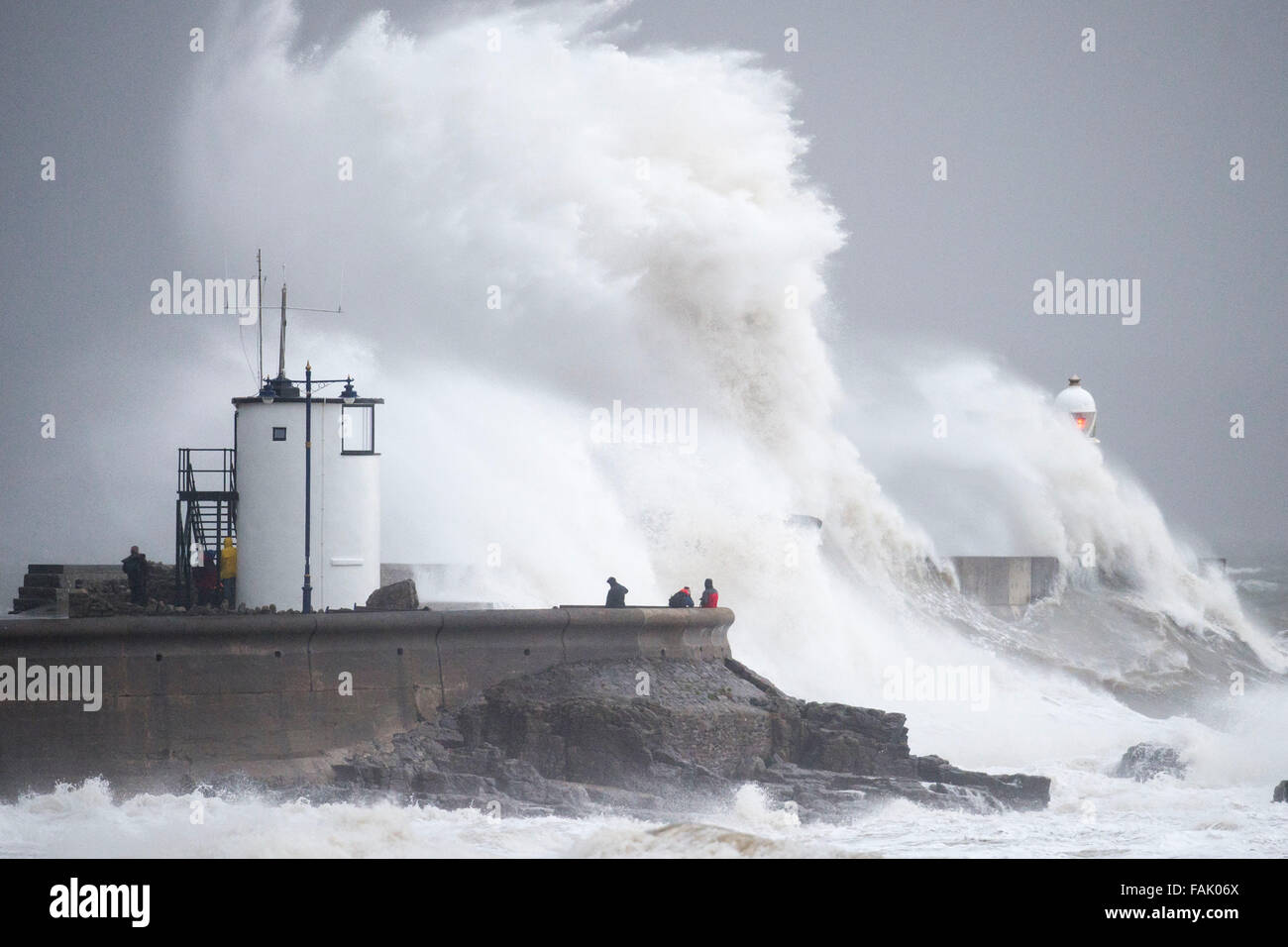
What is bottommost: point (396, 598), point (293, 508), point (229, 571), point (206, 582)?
point (396, 598)

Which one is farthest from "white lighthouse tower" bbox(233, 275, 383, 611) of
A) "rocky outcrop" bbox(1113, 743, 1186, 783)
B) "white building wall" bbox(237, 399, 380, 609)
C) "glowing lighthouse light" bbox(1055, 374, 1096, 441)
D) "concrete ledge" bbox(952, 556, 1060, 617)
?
"glowing lighthouse light" bbox(1055, 374, 1096, 441)

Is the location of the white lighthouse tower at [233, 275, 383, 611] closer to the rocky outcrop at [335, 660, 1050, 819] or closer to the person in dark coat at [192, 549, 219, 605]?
the person in dark coat at [192, 549, 219, 605]

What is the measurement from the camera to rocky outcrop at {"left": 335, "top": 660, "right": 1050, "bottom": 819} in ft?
53.4

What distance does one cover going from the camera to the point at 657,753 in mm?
16688

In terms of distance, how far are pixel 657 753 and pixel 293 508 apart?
4.15 m

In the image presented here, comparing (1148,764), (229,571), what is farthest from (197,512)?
(1148,764)

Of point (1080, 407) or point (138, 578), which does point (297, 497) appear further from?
point (1080, 407)

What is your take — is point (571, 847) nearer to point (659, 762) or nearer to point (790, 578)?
point (659, 762)

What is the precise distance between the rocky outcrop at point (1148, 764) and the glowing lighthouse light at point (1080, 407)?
14.0 m

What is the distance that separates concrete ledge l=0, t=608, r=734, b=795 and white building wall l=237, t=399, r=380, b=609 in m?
0.97

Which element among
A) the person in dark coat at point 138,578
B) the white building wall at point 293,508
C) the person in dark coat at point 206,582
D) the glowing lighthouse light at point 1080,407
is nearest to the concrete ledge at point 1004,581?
the glowing lighthouse light at point 1080,407

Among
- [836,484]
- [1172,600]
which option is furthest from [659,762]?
[1172,600]

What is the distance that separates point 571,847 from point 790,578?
994 cm

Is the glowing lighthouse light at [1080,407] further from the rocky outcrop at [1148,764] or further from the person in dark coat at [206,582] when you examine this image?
the person in dark coat at [206,582]
